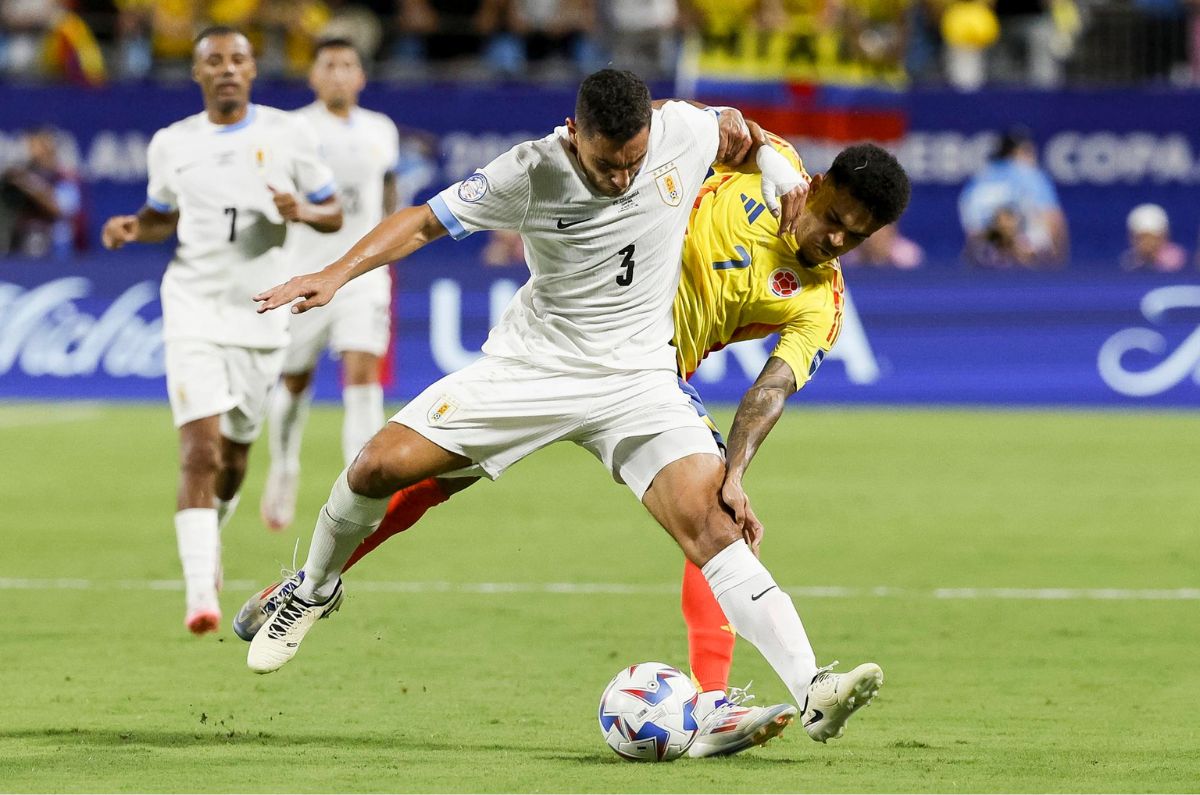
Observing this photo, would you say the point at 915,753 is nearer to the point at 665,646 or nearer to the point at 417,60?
the point at 665,646

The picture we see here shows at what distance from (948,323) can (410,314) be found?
492cm

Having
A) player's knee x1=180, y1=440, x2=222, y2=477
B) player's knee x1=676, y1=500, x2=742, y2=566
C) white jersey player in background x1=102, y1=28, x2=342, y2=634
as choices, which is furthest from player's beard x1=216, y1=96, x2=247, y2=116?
player's knee x1=676, y1=500, x2=742, y2=566

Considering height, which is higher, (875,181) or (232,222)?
(875,181)

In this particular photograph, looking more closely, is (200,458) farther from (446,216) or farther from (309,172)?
(446,216)

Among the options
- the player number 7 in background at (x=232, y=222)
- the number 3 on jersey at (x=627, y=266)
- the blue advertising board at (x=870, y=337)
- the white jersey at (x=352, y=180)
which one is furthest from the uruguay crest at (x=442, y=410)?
the blue advertising board at (x=870, y=337)

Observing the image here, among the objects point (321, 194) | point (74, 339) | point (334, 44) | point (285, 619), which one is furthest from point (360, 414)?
point (74, 339)

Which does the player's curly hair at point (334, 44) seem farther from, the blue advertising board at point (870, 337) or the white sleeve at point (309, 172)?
the blue advertising board at point (870, 337)

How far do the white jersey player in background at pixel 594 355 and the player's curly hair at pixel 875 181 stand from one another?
25cm

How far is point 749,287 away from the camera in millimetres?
7199

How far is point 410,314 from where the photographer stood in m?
18.3

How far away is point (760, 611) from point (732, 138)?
176 cm

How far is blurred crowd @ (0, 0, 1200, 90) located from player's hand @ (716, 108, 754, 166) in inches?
576

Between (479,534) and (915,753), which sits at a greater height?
(915,753)

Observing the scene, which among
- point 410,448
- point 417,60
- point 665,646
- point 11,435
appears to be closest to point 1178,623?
point 665,646
